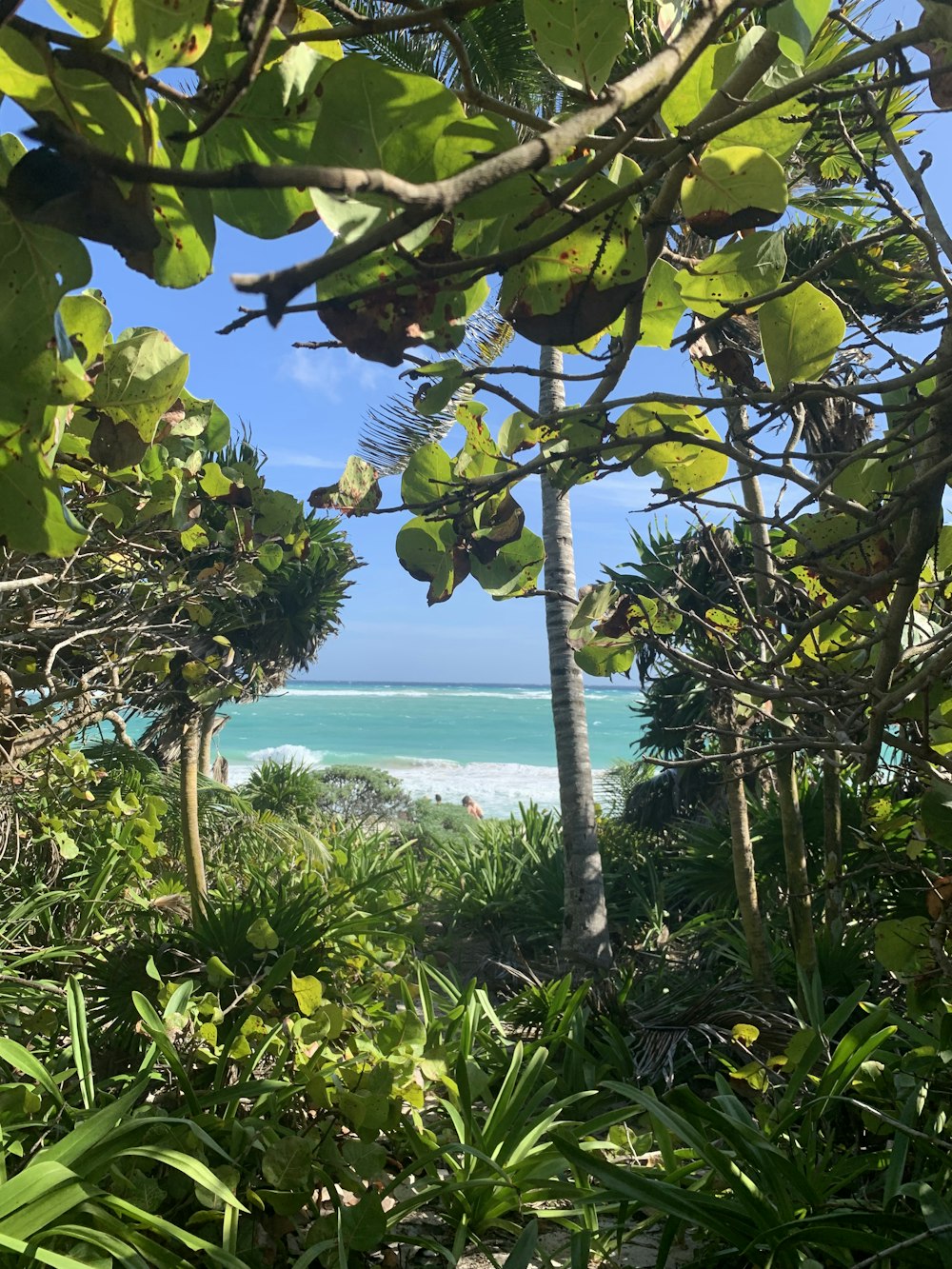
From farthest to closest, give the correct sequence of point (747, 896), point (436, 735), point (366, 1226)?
point (436, 735) → point (747, 896) → point (366, 1226)

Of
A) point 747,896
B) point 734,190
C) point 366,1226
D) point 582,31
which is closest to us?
point 582,31

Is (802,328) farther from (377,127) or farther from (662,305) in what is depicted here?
(377,127)

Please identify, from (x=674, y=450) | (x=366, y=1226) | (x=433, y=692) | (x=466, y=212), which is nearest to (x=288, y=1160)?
(x=366, y=1226)

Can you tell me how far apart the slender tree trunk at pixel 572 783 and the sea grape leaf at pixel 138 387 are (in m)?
3.60

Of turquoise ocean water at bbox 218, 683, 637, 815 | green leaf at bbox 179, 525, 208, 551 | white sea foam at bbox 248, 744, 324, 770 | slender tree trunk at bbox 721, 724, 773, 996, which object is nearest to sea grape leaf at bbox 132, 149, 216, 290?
green leaf at bbox 179, 525, 208, 551

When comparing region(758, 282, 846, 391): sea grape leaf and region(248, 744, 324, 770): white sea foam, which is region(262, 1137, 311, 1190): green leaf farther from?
region(248, 744, 324, 770): white sea foam

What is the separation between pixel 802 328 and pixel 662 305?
0.16 m

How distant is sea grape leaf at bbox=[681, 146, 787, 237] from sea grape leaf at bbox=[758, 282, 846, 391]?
136 mm

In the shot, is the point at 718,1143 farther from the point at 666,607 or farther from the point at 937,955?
the point at 666,607

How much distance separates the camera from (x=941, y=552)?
107 cm

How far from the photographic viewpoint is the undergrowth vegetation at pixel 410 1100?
151cm

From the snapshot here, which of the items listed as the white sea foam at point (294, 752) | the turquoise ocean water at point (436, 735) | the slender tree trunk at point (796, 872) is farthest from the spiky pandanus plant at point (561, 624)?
the white sea foam at point (294, 752)

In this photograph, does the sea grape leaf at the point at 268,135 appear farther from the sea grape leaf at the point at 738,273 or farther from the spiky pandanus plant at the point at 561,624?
the spiky pandanus plant at the point at 561,624

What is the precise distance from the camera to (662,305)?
0.56m
